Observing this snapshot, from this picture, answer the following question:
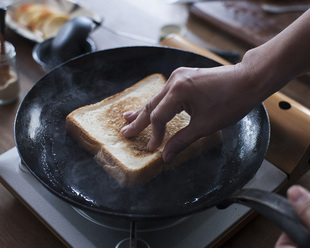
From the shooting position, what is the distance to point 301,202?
61 cm

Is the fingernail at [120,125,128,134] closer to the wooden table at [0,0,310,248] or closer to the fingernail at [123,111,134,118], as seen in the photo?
the fingernail at [123,111,134,118]

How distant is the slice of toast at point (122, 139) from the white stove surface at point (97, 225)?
0.13m

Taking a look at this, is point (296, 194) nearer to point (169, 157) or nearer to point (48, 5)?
point (169, 157)

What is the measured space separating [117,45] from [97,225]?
0.88 meters

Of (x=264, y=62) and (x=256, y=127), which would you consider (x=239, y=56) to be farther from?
(x=264, y=62)

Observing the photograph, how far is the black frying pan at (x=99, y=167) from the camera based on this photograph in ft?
2.70

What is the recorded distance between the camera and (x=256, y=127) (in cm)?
99

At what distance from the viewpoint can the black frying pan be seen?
823 mm

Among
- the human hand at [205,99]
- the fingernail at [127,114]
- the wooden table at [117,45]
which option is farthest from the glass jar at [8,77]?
the human hand at [205,99]

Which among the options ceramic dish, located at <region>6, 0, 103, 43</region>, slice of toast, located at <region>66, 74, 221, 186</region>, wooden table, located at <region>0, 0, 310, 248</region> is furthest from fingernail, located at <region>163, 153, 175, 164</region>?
ceramic dish, located at <region>6, 0, 103, 43</region>

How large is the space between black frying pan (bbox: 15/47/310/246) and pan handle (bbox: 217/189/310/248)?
0.01 m

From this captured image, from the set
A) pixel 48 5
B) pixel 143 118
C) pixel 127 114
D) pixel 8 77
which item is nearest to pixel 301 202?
pixel 143 118

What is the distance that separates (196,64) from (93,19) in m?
0.57

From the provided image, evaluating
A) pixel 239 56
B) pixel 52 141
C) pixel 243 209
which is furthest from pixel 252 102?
pixel 239 56
